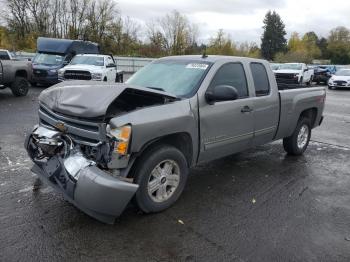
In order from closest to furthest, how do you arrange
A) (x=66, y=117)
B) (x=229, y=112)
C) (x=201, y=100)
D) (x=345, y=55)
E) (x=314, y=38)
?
1. (x=66, y=117)
2. (x=201, y=100)
3. (x=229, y=112)
4. (x=345, y=55)
5. (x=314, y=38)

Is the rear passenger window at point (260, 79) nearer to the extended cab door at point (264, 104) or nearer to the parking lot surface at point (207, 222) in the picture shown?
the extended cab door at point (264, 104)

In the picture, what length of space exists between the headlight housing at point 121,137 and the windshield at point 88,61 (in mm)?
13861

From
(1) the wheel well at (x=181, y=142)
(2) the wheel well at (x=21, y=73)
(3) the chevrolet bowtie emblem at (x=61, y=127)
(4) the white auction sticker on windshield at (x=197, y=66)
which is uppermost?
(4) the white auction sticker on windshield at (x=197, y=66)

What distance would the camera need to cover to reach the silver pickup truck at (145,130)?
146 inches

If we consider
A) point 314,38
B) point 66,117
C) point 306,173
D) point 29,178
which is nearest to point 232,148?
point 306,173

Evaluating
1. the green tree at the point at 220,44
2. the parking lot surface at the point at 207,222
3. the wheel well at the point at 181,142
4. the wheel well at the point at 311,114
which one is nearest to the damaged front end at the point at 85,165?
the parking lot surface at the point at 207,222

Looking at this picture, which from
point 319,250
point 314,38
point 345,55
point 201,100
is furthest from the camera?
point 314,38

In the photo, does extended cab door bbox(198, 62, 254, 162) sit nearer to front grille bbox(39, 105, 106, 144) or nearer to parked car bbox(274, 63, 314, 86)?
front grille bbox(39, 105, 106, 144)

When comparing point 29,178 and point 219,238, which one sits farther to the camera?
point 29,178

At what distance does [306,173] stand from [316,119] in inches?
68.3

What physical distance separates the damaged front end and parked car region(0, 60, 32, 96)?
403 inches

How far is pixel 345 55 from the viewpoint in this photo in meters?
79.9

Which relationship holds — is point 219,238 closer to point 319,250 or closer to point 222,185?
point 319,250

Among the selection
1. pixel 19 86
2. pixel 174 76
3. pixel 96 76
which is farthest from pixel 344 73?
pixel 174 76
